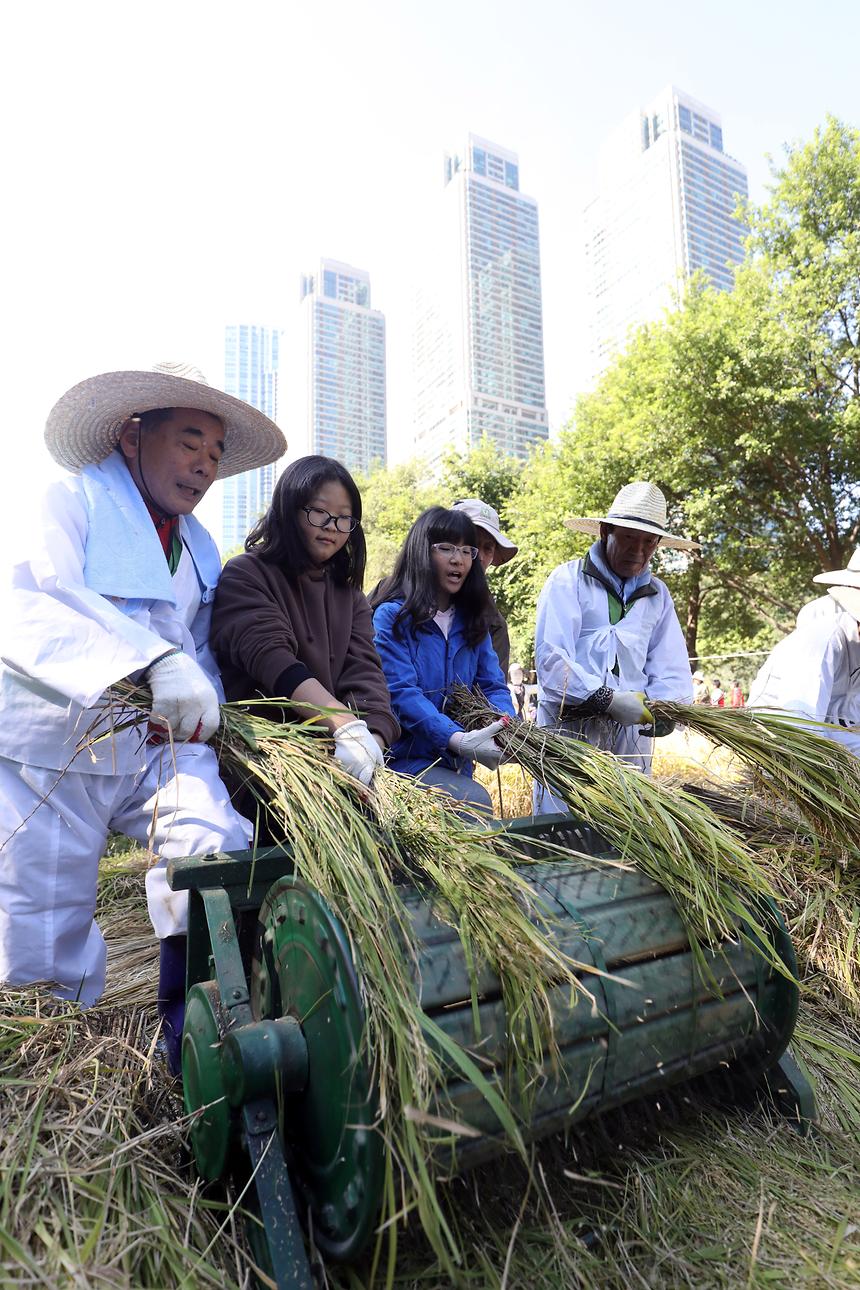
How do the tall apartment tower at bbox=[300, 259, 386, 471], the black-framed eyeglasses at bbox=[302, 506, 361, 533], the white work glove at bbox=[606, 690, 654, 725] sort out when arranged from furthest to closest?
the tall apartment tower at bbox=[300, 259, 386, 471]
the white work glove at bbox=[606, 690, 654, 725]
the black-framed eyeglasses at bbox=[302, 506, 361, 533]

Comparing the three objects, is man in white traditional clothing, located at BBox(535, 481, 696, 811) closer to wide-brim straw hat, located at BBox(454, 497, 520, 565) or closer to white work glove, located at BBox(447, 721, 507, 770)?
→ wide-brim straw hat, located at BBox(454, 497, 520, 565)

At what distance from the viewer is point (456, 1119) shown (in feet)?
4.17

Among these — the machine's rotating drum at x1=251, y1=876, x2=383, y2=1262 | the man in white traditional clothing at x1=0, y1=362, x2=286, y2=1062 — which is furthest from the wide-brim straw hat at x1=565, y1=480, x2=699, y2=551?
the machine's rotating drum at x1=251, y1=876, x2=383, y2=1262

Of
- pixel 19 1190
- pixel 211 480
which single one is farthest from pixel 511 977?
pixel 211 480

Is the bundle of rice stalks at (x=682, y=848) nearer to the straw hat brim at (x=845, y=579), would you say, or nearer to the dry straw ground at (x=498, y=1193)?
the dry straw ground at (x=498, y=1193)

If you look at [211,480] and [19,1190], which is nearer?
[19,1190]

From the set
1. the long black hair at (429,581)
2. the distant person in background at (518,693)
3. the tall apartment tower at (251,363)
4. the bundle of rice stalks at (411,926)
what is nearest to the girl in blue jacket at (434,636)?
the long black hair at (429,581)

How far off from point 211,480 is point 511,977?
170 cm

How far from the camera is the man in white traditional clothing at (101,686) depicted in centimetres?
186

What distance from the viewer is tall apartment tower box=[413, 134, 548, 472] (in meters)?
49.9

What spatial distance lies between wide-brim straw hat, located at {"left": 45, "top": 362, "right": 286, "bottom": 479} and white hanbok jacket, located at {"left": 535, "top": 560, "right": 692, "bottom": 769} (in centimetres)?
164

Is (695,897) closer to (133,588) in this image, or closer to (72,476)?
(133,588)

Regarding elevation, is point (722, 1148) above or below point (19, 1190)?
below

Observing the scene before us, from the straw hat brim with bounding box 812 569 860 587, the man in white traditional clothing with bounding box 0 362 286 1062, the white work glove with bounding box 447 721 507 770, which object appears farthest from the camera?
the straw hat brim with bounding box 812 569 860 587
